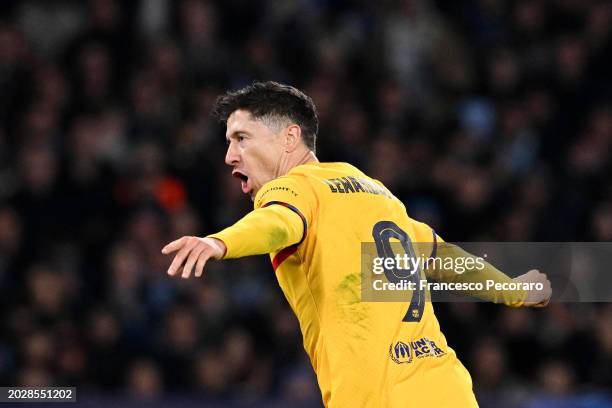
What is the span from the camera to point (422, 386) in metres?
4.43

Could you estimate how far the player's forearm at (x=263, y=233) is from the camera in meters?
3.97

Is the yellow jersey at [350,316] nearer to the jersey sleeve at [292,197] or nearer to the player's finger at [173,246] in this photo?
the jersey sleeve at [292,197]

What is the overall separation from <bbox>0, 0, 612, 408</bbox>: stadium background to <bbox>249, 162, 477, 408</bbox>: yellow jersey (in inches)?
161

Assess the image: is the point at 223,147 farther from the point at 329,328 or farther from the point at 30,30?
the point at 329,328

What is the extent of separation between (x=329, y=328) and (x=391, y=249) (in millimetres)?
425

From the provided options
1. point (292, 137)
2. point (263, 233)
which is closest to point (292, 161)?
point (292, 137)

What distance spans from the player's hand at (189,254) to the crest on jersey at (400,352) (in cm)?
95

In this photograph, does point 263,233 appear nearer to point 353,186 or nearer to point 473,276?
point 353,186

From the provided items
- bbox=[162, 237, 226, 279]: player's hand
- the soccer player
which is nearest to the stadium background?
the soccer player

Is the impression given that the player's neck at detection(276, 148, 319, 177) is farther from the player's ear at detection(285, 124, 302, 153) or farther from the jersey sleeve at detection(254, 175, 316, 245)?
the jersey sleeve at detection(254, 175, 316, 245)

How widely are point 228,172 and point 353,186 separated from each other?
18.1 feet

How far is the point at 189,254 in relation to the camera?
3.79 m

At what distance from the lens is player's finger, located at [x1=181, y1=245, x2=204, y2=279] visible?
3750 mm

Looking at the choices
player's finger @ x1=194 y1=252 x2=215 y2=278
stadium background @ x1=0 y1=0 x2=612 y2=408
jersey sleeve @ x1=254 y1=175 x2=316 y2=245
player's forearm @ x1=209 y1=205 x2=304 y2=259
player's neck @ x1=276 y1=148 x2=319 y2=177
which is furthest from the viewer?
stadium background @ x1=0 y1=0 x2=612 y2=408
